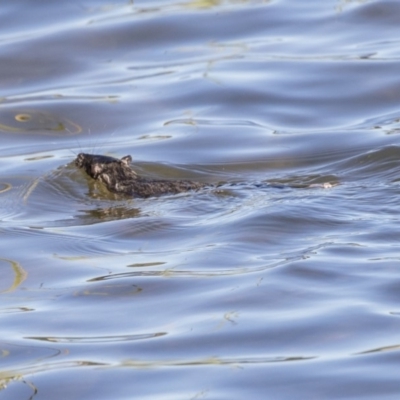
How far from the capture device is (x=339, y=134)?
33.8ft

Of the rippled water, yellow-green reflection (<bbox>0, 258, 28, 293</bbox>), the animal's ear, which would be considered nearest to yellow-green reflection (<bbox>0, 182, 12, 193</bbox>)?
the rippled water

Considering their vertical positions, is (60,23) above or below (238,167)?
above

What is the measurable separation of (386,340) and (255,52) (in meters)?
8.22

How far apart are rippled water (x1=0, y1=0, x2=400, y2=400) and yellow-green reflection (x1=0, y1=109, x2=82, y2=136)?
0.03m

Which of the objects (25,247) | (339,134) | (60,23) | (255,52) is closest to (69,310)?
(25,247)

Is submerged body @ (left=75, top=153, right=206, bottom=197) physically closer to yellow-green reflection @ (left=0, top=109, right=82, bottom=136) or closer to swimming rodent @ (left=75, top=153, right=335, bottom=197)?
swimming rodent @ (left=75, top=153, right=335, bottom=197)

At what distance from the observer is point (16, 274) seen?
22.6 feet

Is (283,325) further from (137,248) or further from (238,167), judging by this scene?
(238,167)

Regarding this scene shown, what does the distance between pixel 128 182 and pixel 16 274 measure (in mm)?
2056

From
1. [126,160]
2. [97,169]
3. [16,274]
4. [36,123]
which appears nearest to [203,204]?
[126,160]

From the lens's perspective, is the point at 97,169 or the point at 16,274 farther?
the point at 97,169

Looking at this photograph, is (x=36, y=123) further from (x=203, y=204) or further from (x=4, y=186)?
(x=203, y=204)

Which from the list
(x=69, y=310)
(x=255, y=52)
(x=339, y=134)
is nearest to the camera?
(x=69, y=310)

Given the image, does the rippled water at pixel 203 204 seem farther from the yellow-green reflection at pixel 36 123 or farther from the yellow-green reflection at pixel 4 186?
the yellow-green reflection at pixel 4 186
